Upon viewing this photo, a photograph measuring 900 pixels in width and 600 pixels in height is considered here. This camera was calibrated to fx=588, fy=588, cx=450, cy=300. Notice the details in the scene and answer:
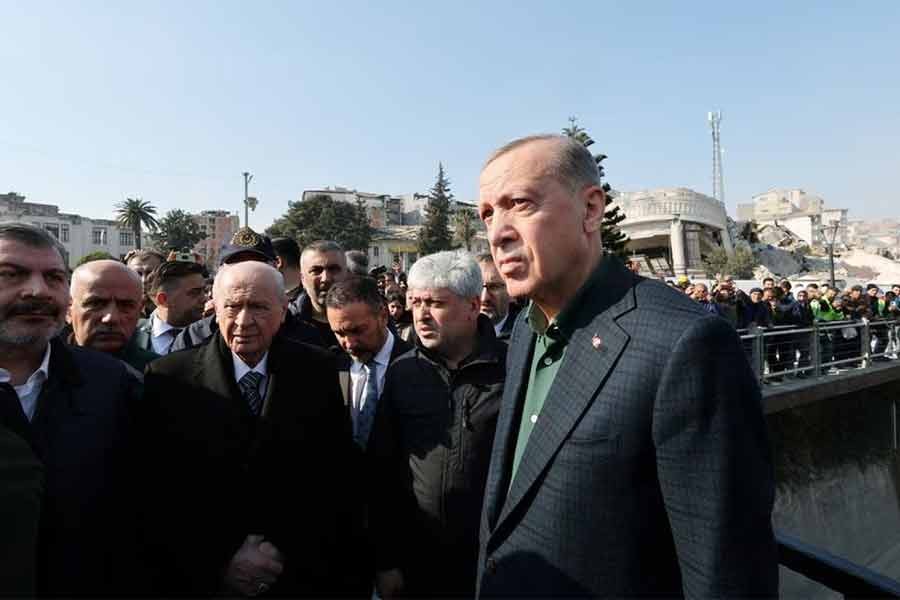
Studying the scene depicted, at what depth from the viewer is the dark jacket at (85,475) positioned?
79.4 inches

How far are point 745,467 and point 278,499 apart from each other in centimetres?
186

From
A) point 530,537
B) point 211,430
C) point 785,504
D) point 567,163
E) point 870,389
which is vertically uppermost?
point 567,163

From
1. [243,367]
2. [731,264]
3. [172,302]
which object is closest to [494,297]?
[172,302]

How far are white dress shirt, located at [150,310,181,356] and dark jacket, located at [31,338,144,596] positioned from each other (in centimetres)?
189

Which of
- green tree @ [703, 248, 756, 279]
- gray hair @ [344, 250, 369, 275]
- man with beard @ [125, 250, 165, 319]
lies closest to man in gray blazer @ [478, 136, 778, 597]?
gray hair @ [344, 250, 369, 275]

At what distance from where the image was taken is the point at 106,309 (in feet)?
9.91

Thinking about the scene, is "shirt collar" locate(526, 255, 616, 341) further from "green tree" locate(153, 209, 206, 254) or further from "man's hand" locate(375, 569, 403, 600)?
"green tree" locate(153, 209, 206, 254)

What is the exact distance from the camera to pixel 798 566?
5.61ft

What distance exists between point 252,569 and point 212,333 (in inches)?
62.6

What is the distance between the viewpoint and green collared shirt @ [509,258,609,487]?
1644 mm

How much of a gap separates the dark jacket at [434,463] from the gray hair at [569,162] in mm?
1216

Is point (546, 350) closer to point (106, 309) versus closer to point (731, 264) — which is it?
point (106, 309)

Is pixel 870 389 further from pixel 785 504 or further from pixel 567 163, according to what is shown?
pixel 567 163

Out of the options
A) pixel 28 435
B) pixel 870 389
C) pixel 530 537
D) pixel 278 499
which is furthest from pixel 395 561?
pixel 870 389
